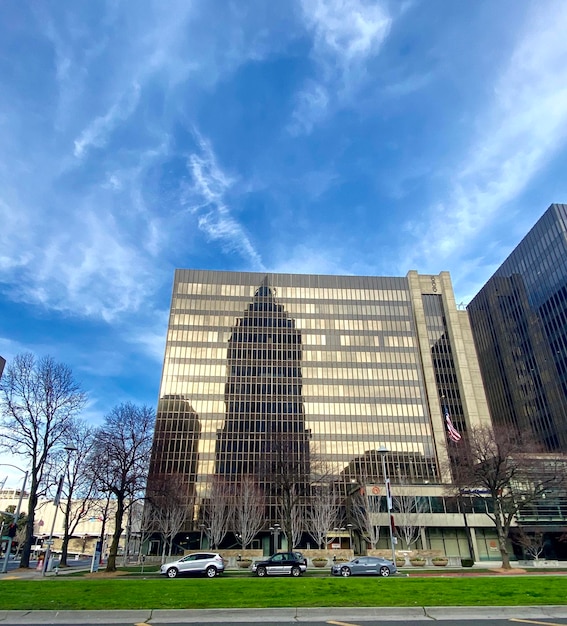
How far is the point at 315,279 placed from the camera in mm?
101750

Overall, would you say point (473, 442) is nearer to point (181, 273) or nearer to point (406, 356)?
point (406, 356)

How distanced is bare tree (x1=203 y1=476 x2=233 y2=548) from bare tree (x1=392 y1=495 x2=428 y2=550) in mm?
23745

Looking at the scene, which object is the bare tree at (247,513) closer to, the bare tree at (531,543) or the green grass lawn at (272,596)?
the bare tree at (531,543)

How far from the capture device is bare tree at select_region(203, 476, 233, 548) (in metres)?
59.6

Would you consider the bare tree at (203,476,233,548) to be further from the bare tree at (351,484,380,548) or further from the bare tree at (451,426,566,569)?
the bare tree at (451,426,566,569)

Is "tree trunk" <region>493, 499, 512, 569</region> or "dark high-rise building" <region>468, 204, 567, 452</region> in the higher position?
"dark high-rise building" <region>468, 204, 567, 452</region>

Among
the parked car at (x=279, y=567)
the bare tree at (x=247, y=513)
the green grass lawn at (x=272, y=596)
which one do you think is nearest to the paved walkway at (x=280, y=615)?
the green grass lawn at (x=272, y=596)

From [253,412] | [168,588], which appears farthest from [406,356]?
[168,588]

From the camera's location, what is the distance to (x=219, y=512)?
60.5 metres

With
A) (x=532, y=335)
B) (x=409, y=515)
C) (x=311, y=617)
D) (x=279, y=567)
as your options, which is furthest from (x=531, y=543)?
(x=532, y=335)

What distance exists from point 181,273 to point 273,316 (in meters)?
23.8

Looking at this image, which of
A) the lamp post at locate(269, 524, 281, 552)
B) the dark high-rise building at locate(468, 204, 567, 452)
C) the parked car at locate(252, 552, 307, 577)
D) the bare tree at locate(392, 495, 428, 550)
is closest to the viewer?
the parked car at locate(252, 552, 307, 577)

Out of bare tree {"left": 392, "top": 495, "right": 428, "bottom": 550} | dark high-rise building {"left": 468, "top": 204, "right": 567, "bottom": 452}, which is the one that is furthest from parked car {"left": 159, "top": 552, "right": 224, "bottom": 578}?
dark high-rise building {"left": 468, "top": 204, "right": 567, "bottom": 452}

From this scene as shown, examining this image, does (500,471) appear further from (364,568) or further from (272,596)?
(272,596)
